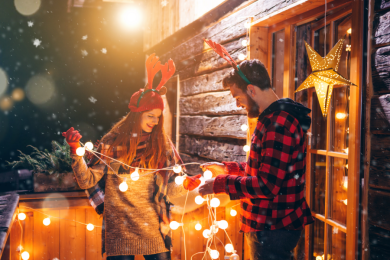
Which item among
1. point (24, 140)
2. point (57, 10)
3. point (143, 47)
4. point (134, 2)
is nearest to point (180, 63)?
point (143, 47)

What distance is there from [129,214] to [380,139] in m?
1.60

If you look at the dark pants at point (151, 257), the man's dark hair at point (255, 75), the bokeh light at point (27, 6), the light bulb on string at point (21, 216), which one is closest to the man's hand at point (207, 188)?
the man's dark hair at point (255, 75)

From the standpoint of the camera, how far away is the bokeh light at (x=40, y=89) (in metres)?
4.86

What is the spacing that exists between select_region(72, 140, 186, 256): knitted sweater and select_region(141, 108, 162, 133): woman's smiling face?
319 millimetres

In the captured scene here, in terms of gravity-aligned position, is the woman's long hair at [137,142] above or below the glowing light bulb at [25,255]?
above

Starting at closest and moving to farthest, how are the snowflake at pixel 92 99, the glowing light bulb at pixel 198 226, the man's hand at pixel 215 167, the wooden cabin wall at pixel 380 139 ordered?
the wooden cabin wall at pixel 380 139 < the man's hand at pixel 215 167 < the glowing light bulb at pixel 198 226 < the snowflake at pixel 92 99

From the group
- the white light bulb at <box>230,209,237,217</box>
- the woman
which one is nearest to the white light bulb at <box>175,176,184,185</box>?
the woman

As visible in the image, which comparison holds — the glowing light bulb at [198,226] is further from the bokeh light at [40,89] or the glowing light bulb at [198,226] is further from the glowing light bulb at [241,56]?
the bokeh light at [40,89]

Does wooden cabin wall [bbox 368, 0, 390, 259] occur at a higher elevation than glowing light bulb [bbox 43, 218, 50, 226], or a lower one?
higher

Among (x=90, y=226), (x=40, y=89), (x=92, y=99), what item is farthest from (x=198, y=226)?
(x=40, y=89)

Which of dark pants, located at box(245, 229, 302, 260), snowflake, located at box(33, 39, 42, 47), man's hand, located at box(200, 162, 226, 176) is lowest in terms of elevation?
dark pants, located at box(245, 229, 302, 260)

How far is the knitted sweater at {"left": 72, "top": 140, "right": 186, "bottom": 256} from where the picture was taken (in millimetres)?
1943

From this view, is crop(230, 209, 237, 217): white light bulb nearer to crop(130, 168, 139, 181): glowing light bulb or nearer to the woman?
the woman

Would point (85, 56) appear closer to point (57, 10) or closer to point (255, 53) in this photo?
point (57, 10)
